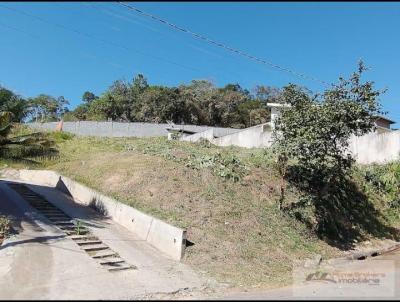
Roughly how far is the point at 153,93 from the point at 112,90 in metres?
9.44

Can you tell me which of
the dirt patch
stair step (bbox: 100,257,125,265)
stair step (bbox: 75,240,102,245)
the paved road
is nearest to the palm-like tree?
the paved road

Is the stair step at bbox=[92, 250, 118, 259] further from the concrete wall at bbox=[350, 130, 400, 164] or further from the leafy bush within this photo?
the concrete wall at bbox=[350, 130, 400, 164]

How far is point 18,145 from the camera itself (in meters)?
15.6

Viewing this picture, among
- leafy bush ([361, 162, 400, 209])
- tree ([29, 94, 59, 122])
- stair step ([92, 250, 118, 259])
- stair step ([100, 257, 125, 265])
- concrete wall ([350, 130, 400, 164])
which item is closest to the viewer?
stair step ([100, 257, 125, 265])

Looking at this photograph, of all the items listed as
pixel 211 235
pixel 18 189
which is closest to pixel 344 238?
pixel 211 235

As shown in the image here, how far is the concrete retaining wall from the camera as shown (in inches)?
559

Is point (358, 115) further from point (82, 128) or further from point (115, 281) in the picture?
point (82, 128)

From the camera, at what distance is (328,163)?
58.7 feet

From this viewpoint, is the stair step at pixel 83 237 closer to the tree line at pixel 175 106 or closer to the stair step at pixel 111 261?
the stair step at pixel 111 261

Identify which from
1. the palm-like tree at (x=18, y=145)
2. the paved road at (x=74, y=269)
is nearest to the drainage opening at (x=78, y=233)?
the paved road at (x=74, y=269)

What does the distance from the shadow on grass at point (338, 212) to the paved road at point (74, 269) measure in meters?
6.77

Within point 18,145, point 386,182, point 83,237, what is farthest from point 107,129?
point 83,237

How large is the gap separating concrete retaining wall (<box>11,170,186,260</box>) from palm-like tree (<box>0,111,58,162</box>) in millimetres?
3418

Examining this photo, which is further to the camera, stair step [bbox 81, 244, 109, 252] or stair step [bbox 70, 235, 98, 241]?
stair step [bbox 70, 235, 98, 241]
